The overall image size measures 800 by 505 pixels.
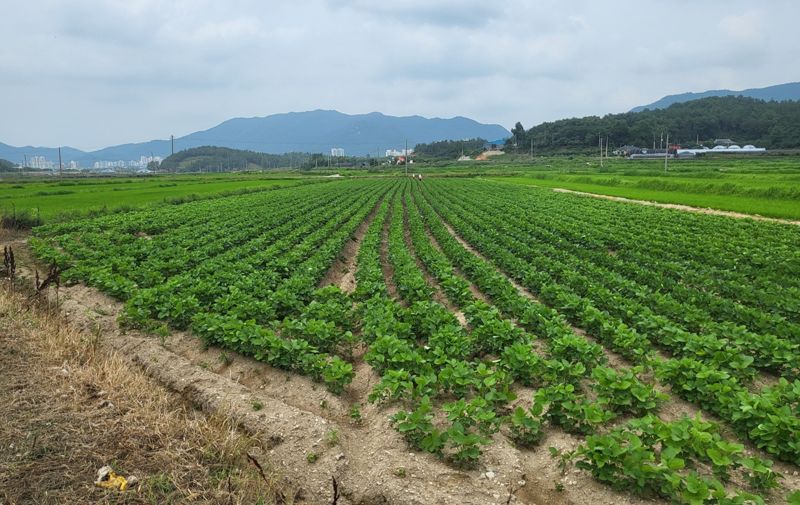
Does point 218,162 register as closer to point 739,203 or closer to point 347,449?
point 739,203

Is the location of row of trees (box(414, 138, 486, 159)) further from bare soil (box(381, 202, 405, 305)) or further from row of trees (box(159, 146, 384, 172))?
bare soil (box(381, 202, 405, 305))

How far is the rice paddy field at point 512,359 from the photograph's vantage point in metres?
4.67

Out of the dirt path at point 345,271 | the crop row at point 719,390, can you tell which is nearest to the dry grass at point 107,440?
the crop row at point 719,390

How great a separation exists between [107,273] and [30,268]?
4538mm

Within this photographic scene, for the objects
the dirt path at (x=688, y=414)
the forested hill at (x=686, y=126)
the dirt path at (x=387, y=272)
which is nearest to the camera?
the dirt path at (x=688, y=414)

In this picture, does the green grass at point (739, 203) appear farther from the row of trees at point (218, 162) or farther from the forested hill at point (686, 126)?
the row of trees at point (218, 162)

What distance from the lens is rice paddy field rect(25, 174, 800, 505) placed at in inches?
184

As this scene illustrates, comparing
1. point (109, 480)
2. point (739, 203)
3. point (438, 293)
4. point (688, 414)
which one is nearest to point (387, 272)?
point (438, 293)

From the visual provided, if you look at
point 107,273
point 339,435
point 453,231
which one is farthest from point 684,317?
point 453,231

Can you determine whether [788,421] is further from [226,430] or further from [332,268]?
[332,268]

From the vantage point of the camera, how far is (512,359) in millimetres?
6598

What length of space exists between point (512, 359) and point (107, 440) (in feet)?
16.3

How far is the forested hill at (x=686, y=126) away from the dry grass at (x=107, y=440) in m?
141

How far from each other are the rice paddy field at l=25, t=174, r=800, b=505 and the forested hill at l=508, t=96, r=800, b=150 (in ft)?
432
